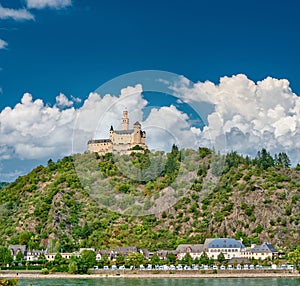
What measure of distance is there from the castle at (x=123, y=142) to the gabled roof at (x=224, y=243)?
34.7 meters

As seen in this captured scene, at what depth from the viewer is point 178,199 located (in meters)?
101

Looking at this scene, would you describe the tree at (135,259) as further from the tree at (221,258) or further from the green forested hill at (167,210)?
the green forested hill at (167,210)

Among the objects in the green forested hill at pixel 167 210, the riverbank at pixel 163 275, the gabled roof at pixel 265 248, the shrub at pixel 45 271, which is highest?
the green forested hill at pixel 167 210

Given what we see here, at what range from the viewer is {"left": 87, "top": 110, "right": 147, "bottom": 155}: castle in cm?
11675

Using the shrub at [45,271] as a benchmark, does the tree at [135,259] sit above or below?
above

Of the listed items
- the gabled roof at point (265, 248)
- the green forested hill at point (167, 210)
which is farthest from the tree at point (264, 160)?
the gabled roof at point (265, 248)

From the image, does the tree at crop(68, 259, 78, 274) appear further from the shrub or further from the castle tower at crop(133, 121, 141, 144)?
the castle tower at crop(133, 121, 141, 144)

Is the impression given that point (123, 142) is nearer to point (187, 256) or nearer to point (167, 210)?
point (167, 210)

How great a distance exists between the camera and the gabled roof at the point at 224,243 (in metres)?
83.6

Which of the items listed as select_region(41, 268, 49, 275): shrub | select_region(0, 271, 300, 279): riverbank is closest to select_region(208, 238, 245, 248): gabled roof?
select_region(0, 271, 300, 279): riverbank

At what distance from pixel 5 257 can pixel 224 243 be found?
30.4m

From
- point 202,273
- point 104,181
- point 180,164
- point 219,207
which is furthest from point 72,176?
point 202,273

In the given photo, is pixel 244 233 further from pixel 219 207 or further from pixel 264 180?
pixel 264 180

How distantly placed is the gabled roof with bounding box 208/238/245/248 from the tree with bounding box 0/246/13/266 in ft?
90.8
